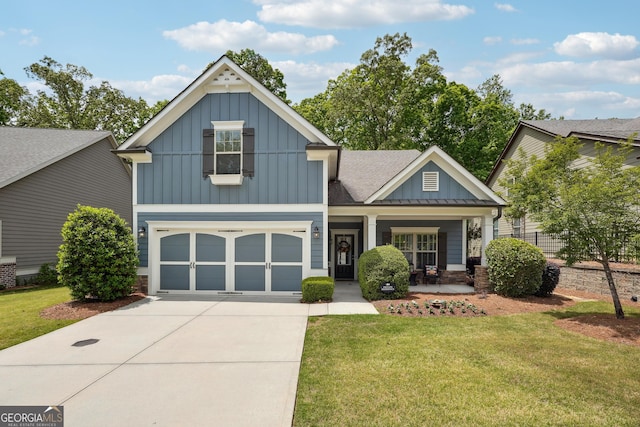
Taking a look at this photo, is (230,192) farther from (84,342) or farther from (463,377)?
(463,377)

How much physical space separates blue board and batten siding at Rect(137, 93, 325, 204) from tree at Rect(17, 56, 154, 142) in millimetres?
26381

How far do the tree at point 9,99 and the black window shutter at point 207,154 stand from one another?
93.2 feet

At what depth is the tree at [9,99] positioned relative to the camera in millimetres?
29781

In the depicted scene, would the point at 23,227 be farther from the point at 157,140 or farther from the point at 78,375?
the point at 78,375

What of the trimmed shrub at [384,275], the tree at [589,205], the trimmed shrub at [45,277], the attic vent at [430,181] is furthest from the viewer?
the trimmed shrub at [45,277]

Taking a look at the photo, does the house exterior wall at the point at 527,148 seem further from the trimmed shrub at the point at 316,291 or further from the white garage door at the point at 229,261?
the white garage door at the point at 229,261

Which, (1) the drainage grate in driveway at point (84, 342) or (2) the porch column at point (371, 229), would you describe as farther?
(2) the porch column at point (371, 229)

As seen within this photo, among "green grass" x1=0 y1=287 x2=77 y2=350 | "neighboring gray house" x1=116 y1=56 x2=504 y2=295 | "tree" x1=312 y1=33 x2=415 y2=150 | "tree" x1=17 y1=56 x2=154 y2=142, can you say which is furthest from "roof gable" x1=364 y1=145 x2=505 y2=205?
"tree" x1=17 y1=56 x2=154 y2=142

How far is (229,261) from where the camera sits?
11906mm

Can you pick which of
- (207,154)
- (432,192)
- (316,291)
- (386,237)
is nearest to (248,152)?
(207,154)

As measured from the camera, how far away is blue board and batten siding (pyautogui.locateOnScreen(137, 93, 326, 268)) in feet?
38.2

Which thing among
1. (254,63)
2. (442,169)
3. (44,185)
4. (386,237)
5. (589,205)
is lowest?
(386,237)

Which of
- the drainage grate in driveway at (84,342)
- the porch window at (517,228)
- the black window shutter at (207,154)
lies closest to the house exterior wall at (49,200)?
the black window shutter at (207,154)

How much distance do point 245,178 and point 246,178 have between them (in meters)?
0.03
